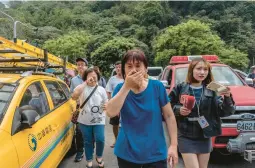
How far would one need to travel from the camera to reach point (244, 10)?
6512 cm

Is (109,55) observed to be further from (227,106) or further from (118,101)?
(118,101)

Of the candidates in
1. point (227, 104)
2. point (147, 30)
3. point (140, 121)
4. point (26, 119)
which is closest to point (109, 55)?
point (147, 30)

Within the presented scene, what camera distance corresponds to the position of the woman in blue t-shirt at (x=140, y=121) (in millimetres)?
2145

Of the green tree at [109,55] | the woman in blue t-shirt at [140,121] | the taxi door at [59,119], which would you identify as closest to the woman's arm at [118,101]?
the woman in blue t-shirt at [140,121]

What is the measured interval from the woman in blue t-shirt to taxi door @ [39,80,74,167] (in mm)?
1516

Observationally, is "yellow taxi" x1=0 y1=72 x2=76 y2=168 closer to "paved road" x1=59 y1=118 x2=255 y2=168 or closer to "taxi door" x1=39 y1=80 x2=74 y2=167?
"taxi door" x1=39 y1=80 x2=74 y2=167

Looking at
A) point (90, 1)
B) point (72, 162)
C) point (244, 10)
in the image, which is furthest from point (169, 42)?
point (90, 1)

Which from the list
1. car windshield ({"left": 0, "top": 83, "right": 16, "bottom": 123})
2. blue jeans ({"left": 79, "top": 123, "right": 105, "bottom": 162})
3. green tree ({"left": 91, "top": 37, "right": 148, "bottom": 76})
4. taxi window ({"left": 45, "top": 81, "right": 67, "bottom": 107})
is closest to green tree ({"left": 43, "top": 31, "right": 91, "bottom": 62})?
green tree ({"left": 91, "top": 37, "right": 148, "bottom": 76})

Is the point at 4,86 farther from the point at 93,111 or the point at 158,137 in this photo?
the point at 158,137

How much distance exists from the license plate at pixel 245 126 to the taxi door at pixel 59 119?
2.63 m

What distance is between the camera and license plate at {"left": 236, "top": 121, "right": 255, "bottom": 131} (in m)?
4.21

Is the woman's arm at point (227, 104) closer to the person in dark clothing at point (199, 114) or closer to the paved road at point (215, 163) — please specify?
the person in dark clothing at point (199, 114)

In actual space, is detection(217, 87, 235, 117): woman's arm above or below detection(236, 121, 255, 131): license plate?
above

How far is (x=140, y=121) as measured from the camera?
7.06 ft
